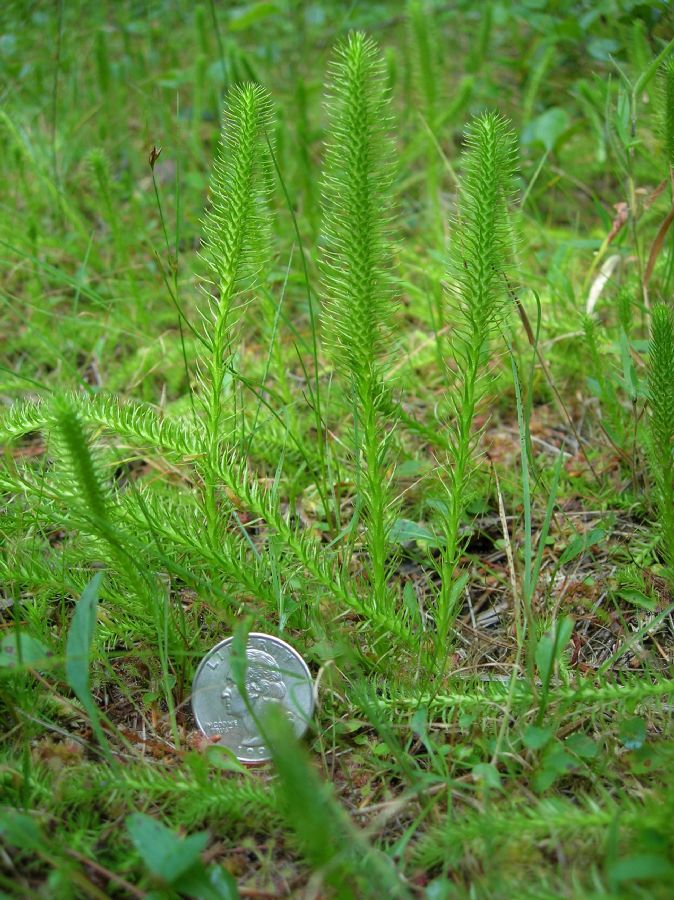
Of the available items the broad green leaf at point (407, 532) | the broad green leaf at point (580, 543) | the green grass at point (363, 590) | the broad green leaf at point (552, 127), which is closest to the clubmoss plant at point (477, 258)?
the green grass at point (363, 590)

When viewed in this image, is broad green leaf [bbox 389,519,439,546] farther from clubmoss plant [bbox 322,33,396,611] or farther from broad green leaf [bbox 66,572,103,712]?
broad green leaf [bbox 66,572,103,712]

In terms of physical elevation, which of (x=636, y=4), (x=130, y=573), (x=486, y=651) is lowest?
(x=486, y=651)

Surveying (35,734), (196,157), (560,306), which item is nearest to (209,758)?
(35,734)

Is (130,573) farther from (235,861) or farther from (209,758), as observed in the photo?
(235,861)

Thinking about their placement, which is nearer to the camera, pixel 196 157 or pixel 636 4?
pixel 636 4

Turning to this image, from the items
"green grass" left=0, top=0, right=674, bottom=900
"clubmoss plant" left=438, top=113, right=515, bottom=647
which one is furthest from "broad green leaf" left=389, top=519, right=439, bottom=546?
"clubmoss plant" left=438, top=113, right=515, bottom=647

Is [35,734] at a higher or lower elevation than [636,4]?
lower

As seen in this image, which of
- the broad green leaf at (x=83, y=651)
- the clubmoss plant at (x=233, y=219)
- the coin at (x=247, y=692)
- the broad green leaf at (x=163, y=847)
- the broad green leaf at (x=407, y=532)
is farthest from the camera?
the broad green leaf at (x=407, y=532)

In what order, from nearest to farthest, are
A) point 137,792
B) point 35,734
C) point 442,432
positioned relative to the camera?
point 137,792 < point 35,734 < point 442,432

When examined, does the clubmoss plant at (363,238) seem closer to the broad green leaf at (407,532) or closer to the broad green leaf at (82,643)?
the broad green leaf at (407,532)
